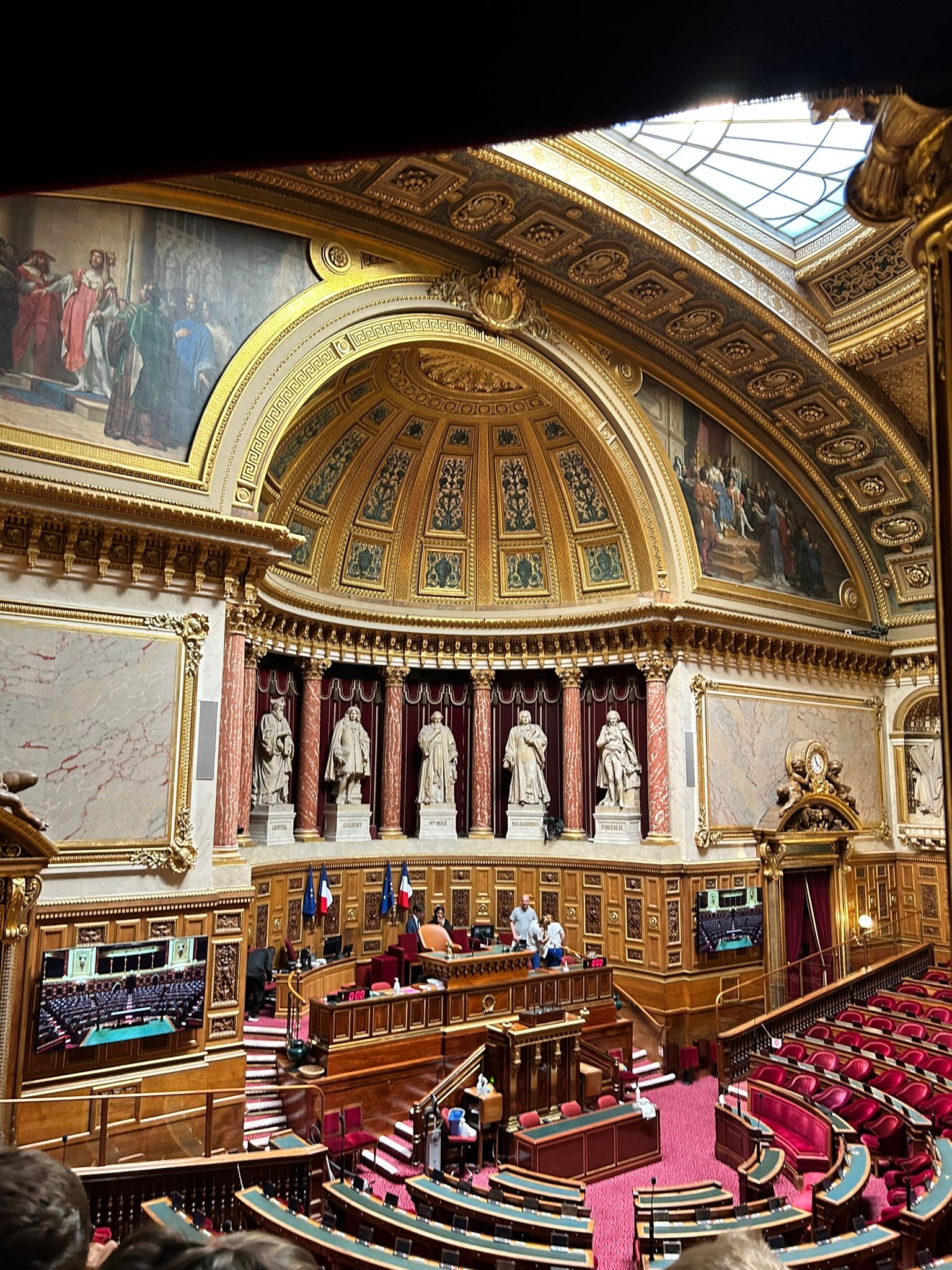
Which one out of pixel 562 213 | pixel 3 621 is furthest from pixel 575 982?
pixel 562 213

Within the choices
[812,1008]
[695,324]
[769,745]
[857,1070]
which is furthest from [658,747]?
[695,324]

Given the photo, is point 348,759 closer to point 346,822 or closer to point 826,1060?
point 346,822

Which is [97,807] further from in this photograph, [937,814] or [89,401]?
[937,814]

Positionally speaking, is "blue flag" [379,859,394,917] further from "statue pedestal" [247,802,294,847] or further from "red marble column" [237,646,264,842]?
"red marble column" [237,646,264,842]

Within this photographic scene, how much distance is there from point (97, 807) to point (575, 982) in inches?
366

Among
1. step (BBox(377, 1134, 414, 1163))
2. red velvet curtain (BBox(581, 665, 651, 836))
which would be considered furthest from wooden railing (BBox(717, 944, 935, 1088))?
step (BBox(377, 1134, 414, 1163))

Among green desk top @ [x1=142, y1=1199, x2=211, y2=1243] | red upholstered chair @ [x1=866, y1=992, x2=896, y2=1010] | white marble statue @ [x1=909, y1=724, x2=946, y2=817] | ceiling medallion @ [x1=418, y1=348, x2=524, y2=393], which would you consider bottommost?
red upholstered chair @ [x1=866, y1=992, x2=896, y2=1010]

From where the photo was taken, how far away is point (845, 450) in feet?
72.2

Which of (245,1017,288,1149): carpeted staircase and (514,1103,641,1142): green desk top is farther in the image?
(245,1017,288,1149): carpeted staircase

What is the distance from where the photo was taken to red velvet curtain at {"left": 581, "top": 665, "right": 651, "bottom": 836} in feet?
65.5

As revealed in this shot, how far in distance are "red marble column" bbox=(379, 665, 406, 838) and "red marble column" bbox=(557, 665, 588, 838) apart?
3.73m

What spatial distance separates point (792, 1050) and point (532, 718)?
9069mm

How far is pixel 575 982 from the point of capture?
16594 millimetres

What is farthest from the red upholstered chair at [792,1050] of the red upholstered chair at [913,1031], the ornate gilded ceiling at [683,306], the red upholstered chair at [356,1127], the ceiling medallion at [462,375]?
the ceiling medallion at [462,375]
